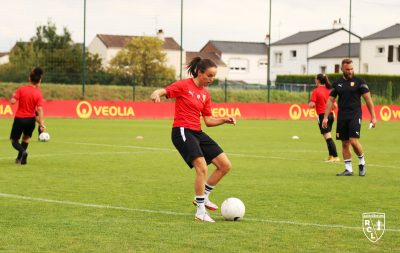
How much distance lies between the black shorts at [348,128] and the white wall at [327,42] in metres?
82.6

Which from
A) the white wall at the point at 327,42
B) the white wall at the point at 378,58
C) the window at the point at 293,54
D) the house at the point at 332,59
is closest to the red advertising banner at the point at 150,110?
the white wall at the point at 378,58


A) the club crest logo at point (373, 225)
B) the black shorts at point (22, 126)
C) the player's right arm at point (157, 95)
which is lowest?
Result: the club crest logo at point (373, 225)

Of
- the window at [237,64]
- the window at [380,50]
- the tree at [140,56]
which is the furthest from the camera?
the window at [237,64]

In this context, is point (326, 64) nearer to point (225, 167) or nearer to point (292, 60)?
point (292, 60)

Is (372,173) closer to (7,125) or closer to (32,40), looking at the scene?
(7,125)

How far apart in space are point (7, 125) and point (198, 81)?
25.8 metres

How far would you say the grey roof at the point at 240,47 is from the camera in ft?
378

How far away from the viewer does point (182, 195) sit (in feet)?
41.5

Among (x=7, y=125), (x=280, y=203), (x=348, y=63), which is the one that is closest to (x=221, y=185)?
(x=280, y=203)

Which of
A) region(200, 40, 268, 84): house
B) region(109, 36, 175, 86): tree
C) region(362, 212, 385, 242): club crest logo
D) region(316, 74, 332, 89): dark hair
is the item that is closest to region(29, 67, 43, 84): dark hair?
region(316, 74, 332, 89): dark hair

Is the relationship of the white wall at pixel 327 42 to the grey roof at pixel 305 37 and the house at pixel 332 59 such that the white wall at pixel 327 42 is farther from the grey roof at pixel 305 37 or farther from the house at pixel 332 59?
the house at pixel 332 59

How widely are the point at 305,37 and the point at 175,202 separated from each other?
90.8 meters

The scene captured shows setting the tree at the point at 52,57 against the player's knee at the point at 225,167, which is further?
the tree at the point at 52,57

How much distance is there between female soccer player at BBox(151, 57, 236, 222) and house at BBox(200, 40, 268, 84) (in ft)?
339
